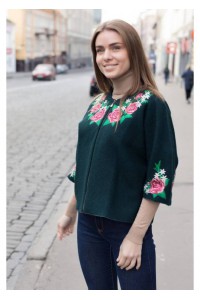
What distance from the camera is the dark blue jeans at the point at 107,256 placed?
1918 mm

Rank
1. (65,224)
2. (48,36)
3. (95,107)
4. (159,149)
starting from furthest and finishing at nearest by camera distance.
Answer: (48,36)
(65,224)
(95,107)
(159,149)

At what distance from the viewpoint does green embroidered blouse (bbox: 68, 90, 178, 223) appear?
5.84 feet

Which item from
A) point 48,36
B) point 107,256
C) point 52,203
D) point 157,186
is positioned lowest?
point 52,203

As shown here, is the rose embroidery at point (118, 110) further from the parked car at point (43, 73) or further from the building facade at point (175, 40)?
the parked car at point (43, 73)

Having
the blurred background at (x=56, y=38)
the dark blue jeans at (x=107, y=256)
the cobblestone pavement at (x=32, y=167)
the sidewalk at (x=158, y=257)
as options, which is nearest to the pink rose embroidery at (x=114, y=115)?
the dark blue jeans at (x=107, y=256)

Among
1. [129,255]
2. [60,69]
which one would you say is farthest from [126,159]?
[60,69]

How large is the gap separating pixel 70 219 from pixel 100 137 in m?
0.61

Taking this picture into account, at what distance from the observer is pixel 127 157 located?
1.83 meters

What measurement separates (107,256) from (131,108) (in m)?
0.73

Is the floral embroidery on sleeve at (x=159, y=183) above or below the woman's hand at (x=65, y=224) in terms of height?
above

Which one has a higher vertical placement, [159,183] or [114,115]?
[114,115]

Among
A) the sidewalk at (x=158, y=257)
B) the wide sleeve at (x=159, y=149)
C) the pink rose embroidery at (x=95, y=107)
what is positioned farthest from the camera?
the sidewalk at (x=158, y=257)

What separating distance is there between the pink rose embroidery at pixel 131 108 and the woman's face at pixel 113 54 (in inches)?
6.2

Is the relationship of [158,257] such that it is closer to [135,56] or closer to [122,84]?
[122,84]
